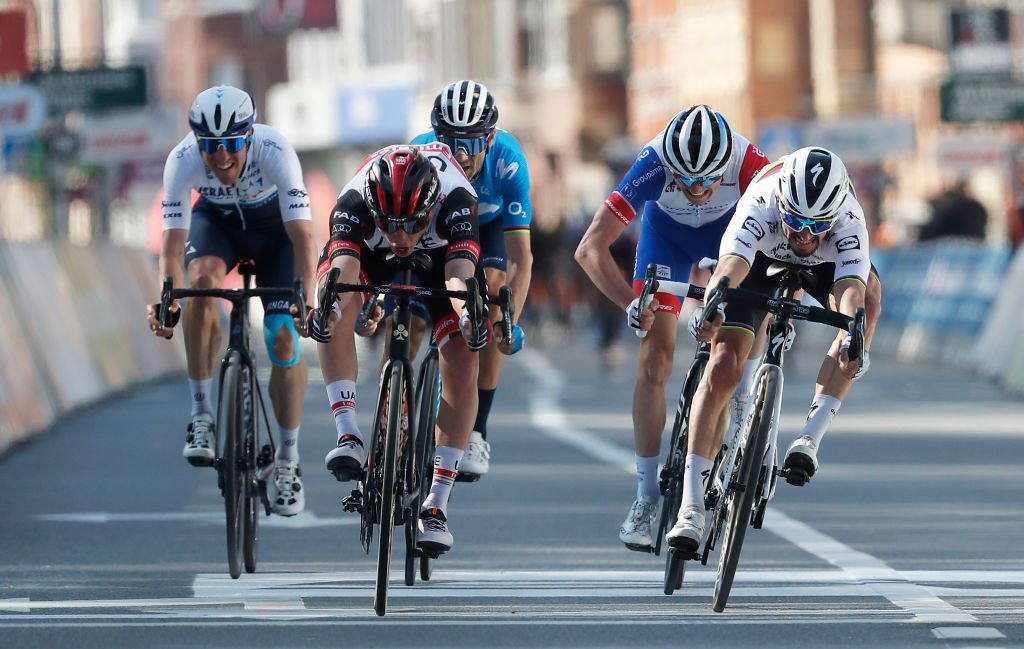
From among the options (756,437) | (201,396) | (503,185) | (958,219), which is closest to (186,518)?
(201,396)

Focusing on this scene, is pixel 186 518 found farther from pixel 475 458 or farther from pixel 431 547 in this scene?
pixel 431 547

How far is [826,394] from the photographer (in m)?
10.6

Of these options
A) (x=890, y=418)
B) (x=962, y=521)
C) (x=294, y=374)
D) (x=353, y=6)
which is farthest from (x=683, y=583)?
(x=353, y=6)

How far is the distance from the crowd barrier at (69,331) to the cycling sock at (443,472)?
7.46 m

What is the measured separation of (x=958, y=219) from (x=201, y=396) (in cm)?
2268

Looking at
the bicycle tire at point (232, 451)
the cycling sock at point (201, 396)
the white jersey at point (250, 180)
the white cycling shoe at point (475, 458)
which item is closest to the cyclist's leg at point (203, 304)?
the cycling sock at point (201, 396)

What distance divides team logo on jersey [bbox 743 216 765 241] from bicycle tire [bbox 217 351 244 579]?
7.24 ft

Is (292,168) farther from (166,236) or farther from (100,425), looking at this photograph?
(100,425)

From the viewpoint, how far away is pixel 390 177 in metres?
10.1

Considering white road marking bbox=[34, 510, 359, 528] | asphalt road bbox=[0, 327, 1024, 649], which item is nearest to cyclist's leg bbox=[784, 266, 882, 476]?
asphalt road bbox=[0, 327, 1024, 649]

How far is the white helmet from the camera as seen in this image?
37.4ft

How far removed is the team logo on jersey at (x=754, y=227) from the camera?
10305 mm

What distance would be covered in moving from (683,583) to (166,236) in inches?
105

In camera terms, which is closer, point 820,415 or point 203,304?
point 820,415
